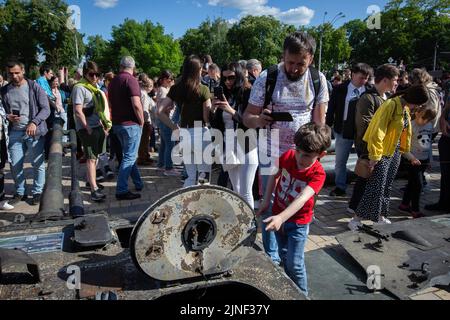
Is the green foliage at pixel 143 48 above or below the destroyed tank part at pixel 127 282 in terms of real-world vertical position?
above

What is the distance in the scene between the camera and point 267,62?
187ft

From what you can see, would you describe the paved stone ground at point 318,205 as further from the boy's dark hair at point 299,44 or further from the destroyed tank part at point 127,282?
the boy's dark hair at point 299,44

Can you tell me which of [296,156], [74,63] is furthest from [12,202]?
[74,63]

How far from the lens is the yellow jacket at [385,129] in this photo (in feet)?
12.9

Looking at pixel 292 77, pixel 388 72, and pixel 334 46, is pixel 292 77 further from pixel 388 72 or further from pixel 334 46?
pixel 334 46

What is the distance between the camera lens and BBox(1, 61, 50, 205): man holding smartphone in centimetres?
506

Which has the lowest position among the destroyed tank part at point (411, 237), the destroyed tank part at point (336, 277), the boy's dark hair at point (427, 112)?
the destroyed tank part at point (336, 277)

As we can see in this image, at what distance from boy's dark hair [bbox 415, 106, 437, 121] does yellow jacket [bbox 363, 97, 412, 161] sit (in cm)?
132

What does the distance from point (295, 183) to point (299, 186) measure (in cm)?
4

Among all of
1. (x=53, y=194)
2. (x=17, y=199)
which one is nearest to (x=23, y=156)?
(x=17, y=199)

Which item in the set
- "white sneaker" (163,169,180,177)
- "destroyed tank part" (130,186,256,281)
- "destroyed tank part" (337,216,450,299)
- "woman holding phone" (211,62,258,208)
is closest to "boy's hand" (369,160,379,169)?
"destroyed tank part" (337,216,450,299)

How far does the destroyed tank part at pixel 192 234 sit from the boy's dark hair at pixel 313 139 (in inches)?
32.5

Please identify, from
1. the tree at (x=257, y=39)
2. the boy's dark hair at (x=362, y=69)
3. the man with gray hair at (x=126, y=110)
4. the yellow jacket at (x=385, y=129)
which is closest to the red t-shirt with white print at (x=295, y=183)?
the yellow jacket at (x=385, y=129)

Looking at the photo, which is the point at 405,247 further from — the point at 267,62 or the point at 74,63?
the point at 267,62
